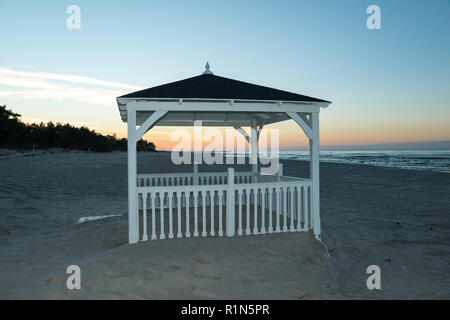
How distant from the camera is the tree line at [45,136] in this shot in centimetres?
4381

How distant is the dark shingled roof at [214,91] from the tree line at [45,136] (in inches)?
1663

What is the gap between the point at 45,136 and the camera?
5309 centimetres

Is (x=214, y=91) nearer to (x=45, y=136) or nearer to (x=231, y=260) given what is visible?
(x=231, y=260)

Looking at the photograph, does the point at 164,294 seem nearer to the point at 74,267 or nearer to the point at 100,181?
the point at 74,267

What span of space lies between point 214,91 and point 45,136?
2158 inches

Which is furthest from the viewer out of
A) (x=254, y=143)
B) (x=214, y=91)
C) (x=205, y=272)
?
(x=254, y=143)

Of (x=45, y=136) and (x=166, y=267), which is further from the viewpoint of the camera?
(x=45, y=136)

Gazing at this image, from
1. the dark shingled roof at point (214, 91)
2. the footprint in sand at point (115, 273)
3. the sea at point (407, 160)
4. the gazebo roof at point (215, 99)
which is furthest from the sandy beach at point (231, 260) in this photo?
the sea at point (407, 160)

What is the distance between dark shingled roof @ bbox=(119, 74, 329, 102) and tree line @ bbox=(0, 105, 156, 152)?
42250 millimetres

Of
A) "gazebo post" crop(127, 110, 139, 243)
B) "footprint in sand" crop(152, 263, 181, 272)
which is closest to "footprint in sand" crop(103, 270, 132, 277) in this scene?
"footprint in sand" crop(152, 263, 181, 272)

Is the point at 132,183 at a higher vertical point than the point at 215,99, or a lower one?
lower

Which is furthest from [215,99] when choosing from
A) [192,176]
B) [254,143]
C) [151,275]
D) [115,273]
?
[192,176]

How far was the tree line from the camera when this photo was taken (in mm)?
43812
